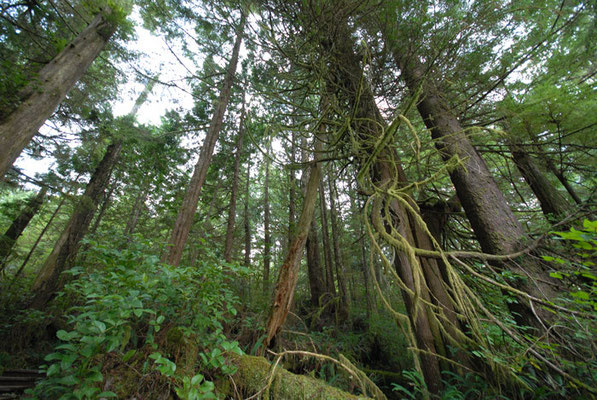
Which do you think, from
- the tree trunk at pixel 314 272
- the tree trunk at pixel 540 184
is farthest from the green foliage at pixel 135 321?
the tree trunk at pixel 314 272

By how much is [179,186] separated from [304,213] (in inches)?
274

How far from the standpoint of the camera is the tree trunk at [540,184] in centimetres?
369

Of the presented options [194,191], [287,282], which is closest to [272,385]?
[287,282]

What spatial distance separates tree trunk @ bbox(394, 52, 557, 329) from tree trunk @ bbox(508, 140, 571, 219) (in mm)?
1057

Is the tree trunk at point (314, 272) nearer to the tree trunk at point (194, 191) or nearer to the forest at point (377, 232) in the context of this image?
the forest at point (377, 232)

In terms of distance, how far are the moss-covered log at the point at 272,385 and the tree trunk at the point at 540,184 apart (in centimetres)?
456

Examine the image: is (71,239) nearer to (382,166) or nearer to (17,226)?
(17,226)

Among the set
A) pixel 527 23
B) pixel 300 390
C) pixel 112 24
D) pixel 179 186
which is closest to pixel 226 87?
pixel 112 24

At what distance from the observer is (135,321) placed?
1960 millimetres

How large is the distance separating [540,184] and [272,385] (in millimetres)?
5466

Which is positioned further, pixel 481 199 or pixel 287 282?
pixel 481 199

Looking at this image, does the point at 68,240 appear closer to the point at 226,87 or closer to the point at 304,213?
the point at 226,87

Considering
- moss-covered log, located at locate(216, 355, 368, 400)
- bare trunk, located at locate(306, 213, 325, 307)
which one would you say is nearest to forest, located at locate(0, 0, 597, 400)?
moss-covered log, located at locate(216, 355, 368, 400)

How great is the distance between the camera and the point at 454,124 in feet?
12.2
